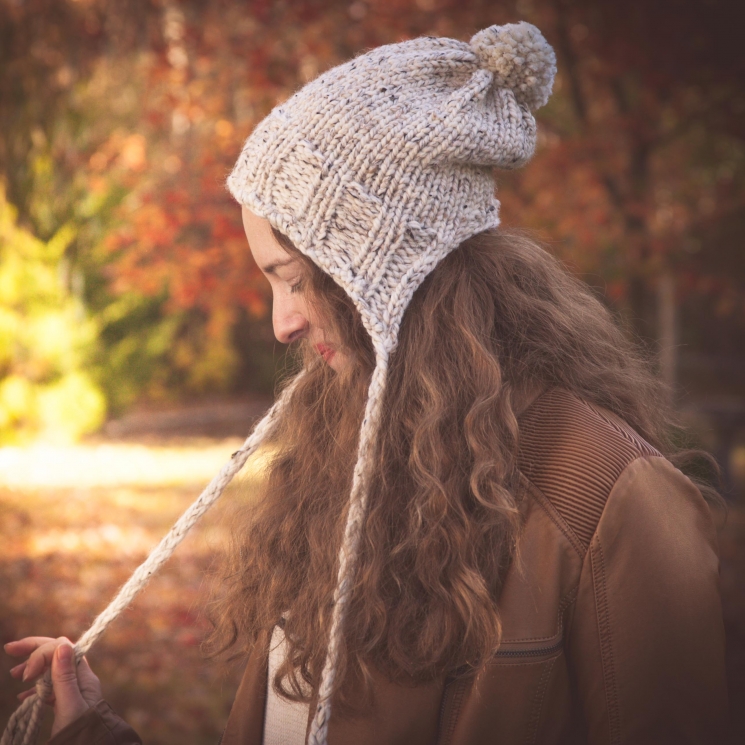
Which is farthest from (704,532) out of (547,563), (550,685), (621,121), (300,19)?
(621,121)

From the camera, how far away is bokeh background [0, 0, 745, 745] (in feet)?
15.5

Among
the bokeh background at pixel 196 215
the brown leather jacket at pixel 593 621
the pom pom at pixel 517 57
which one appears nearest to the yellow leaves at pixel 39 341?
the bokeh background at pixel 196 215

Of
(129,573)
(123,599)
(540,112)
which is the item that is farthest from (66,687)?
(540,112)

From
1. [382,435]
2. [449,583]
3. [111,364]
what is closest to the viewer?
[449,583]

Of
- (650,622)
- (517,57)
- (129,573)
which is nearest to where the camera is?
(650,622)

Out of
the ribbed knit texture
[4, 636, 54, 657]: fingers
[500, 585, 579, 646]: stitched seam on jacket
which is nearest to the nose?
the ribbed knit texture

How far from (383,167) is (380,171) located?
1cm

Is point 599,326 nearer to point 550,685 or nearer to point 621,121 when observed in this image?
point 550,685

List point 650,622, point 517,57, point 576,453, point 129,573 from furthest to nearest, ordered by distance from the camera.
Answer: point 129,573
point 517,57
point 576,453
point 650,622

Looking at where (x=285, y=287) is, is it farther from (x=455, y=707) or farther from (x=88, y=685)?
(x=88, y=685)

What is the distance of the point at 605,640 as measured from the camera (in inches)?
52.4

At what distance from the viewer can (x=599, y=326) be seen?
177 centimetres

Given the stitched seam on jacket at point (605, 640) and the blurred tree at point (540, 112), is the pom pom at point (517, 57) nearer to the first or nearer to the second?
the stitched seam on jacket at point (605, 640)

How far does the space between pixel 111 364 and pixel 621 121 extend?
8.94m
